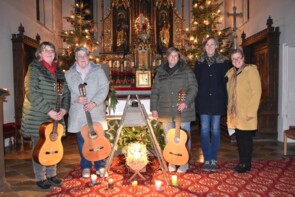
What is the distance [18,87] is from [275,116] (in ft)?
19.5

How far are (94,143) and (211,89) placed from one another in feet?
5.48

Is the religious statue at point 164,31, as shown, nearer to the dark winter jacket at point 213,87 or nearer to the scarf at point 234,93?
the dark winter jacket at point 213,87

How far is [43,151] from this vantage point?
3.09 m

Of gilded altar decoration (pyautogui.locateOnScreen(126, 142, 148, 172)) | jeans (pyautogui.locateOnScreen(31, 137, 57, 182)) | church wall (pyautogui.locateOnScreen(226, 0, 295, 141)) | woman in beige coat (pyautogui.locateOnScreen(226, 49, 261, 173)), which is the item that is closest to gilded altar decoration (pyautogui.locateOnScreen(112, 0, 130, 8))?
church wall (pyautogui.locateOnScreen(226, 0, 295, 141))

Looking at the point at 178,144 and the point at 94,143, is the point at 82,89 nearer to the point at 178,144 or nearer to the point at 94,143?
the point at 94,143

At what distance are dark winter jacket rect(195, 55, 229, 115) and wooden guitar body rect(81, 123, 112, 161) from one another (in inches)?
54.4

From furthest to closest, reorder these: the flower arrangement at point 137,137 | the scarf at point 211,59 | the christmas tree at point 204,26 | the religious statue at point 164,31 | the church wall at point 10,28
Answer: the religious statue at point 164,31 → the christmas tree at point 204,26 → the church wall at point 10,28 → the flower arrangement at point 137,137 → the scarf at point 211,59

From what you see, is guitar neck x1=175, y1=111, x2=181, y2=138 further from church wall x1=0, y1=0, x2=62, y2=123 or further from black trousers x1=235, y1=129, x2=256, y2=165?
church wall x1=0, y1=0, x2=62, y2=123

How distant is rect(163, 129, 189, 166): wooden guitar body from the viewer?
3496 millimetres

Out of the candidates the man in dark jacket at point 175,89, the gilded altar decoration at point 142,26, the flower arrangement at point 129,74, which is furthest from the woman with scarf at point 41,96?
the gilded altar decoration at point 142,26

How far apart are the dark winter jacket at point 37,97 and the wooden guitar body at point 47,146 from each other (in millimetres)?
154

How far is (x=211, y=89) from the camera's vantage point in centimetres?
383

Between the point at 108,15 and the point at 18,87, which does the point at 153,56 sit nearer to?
the point at 108,15

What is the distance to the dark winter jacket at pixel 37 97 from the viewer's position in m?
3.14
